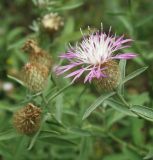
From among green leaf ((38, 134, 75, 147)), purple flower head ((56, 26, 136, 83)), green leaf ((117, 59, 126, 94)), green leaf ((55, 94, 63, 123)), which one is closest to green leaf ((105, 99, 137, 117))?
green leaf ((117, 59, 126, 94))

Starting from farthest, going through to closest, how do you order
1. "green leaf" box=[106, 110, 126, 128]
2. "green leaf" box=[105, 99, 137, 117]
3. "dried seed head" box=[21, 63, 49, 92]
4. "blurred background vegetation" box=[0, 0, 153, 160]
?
"green leaf" box=[106, 110, 126, 128] → "blurred background vegetation" box=[0, 0, 153, 160] → "dried seed head" box=[21, 63, 49, 92] → "green leaf" box=[105, 99, 137, 117]

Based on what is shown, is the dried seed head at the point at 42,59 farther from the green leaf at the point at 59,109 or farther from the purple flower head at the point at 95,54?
the purple flower head at the point at 95,54

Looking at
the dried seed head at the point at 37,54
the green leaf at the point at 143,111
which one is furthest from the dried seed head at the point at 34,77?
the green leaf at the point at 143,111

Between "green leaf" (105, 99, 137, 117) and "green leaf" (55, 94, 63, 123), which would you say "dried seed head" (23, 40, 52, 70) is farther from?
"green leaf" (105, 99, 137, 117)

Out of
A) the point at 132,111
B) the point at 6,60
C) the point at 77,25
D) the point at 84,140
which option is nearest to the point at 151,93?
the point at 84,140

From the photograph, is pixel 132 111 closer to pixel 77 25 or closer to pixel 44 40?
pixel 44 40

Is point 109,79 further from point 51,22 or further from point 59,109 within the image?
point 51,22
